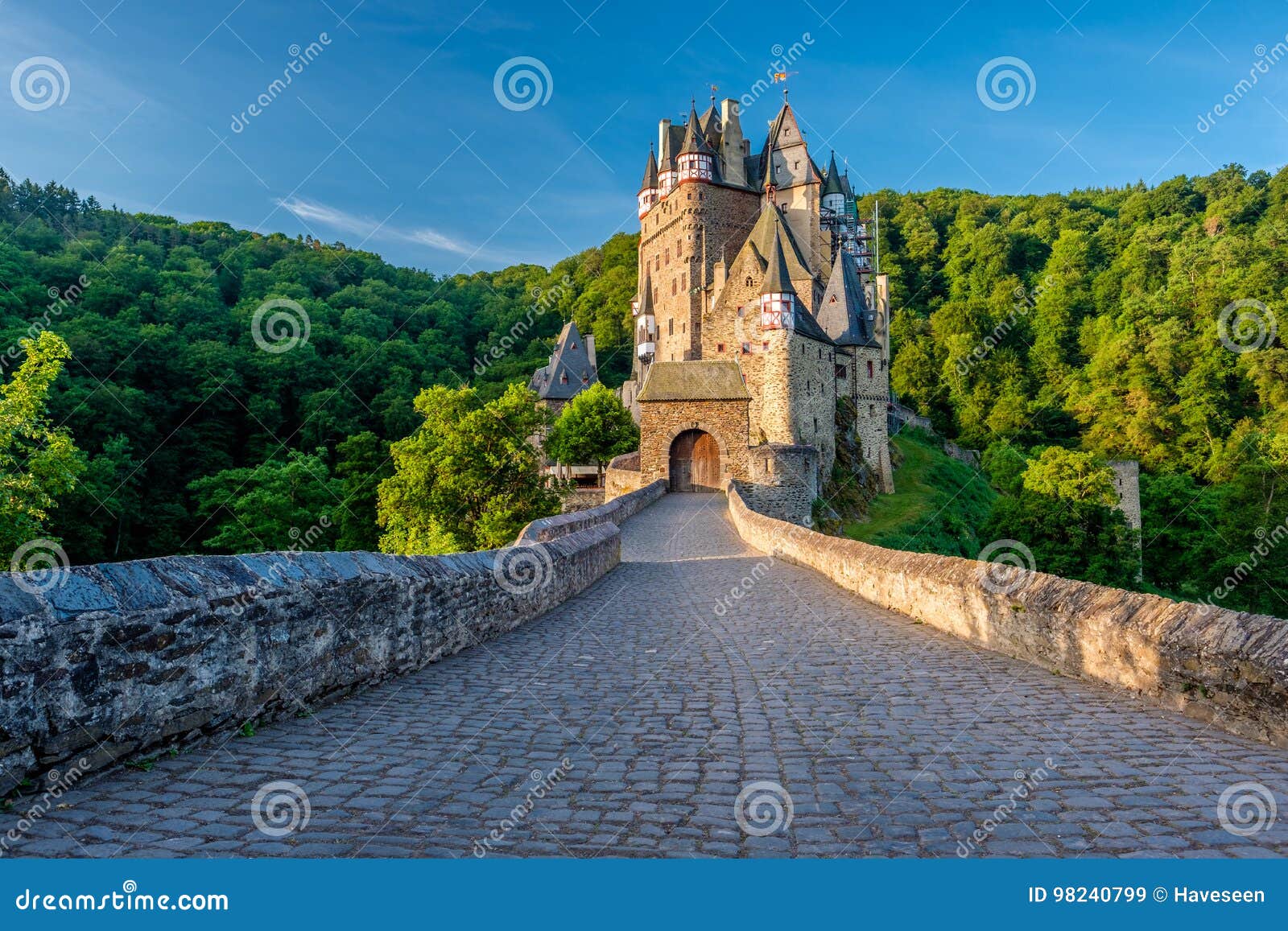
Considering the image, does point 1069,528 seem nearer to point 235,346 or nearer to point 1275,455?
point 1275,455

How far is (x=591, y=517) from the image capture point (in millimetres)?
17922

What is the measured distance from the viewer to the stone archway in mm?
34344

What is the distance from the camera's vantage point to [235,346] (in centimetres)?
6178

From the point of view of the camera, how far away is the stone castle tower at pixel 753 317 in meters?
33.9

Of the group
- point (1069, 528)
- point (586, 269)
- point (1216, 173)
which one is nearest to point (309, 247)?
point (586, 269)

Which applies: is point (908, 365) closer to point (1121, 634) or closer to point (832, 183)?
point (832, 183)

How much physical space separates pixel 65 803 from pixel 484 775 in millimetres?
1701

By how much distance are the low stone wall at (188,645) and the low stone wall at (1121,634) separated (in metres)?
5.06

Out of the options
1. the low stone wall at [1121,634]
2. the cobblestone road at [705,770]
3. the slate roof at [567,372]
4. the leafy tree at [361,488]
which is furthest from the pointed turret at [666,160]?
the cobblestone road at [705,770]

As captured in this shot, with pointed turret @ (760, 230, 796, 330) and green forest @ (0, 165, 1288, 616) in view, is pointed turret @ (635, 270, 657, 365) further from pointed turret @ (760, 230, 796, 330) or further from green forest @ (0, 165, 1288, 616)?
pointed turret @ (760, 230, 796, 330)

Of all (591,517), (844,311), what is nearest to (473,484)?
(591,517)

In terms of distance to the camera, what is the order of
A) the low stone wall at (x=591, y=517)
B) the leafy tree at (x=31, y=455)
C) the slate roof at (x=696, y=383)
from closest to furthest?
the low stone wall at (x=591, y=517) < the leafy tree at (x=31, y=455) < the slate roof at (x=696, y=383)

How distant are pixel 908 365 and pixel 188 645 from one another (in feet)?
225

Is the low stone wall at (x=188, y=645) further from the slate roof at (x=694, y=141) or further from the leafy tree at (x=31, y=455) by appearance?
the slate roof at (x=694, y=141)
